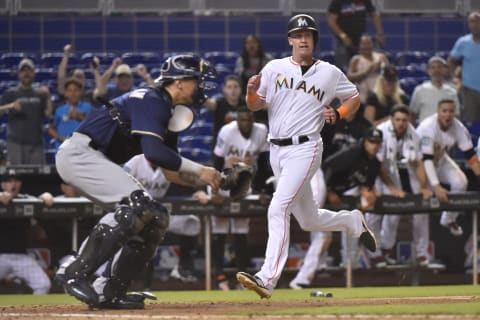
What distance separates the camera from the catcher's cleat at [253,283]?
7121 millimetres

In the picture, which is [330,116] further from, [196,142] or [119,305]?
[196,142]

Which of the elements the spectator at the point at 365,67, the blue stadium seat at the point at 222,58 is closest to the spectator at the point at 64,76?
the blue stadium seat at the point at 222,58

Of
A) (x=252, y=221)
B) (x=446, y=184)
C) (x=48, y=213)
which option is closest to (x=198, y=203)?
(x=252, y=221)

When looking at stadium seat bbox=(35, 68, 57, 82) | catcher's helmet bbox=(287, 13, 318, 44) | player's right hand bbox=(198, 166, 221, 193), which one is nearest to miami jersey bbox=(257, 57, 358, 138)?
catcher's helmet bbox=(287, 13, 318, 44)

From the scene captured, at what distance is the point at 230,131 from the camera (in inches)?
442

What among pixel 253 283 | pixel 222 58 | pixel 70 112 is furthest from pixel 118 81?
pixel 253 283

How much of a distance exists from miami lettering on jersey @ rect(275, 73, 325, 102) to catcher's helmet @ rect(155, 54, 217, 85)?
105cm

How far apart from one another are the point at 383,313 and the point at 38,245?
Answer: 5.88 m

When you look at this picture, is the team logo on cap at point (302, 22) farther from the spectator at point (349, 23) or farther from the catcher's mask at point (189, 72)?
the spectator at point (349, 23)

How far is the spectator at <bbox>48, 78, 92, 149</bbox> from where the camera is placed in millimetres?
11852

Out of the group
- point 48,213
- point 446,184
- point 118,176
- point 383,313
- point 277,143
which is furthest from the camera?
point 446,184

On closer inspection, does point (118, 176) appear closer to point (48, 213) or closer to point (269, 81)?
point (269, 81)

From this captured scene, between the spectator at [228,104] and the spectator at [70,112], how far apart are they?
54.2 inches

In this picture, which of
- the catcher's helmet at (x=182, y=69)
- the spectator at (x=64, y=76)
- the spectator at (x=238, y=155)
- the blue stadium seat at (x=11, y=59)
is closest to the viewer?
the catcher's helmet at (x=182, y=69)
